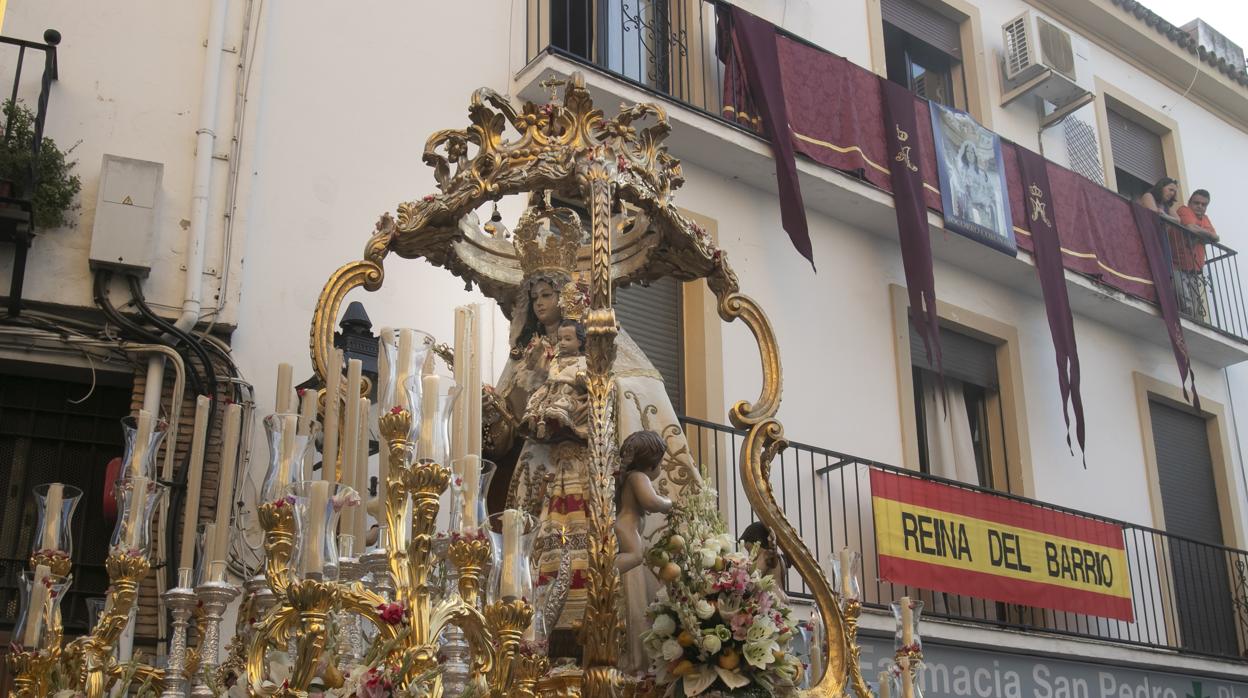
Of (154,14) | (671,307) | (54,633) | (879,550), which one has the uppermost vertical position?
(154,14)

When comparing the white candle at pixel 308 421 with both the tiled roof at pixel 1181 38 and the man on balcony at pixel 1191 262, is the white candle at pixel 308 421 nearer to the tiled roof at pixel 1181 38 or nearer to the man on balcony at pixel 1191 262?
the man on balcony at pixel 1191 262

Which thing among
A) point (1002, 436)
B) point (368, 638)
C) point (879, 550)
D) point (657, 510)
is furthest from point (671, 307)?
point (368, 638)

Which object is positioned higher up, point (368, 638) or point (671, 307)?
point (671, 307)

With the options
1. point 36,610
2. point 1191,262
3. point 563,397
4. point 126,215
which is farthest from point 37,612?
point 1191,262

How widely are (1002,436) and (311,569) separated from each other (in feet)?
26.7

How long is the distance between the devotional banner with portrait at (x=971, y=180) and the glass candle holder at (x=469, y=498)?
22.8ft

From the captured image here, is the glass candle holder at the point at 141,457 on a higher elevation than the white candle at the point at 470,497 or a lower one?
higher

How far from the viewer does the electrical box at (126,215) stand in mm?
6086

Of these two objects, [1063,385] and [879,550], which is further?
[1063,385]

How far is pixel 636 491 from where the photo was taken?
4.74m

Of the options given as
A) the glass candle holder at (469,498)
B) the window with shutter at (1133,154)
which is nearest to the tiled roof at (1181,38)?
the window with shutter at (1133,154)

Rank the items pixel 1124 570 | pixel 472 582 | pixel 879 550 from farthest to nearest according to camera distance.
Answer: pixel 1124 570 → pixel 879 550 → pixel 472 582

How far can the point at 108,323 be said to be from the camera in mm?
6082

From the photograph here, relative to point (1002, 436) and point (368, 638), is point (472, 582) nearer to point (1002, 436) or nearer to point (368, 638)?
point (368, 638)
